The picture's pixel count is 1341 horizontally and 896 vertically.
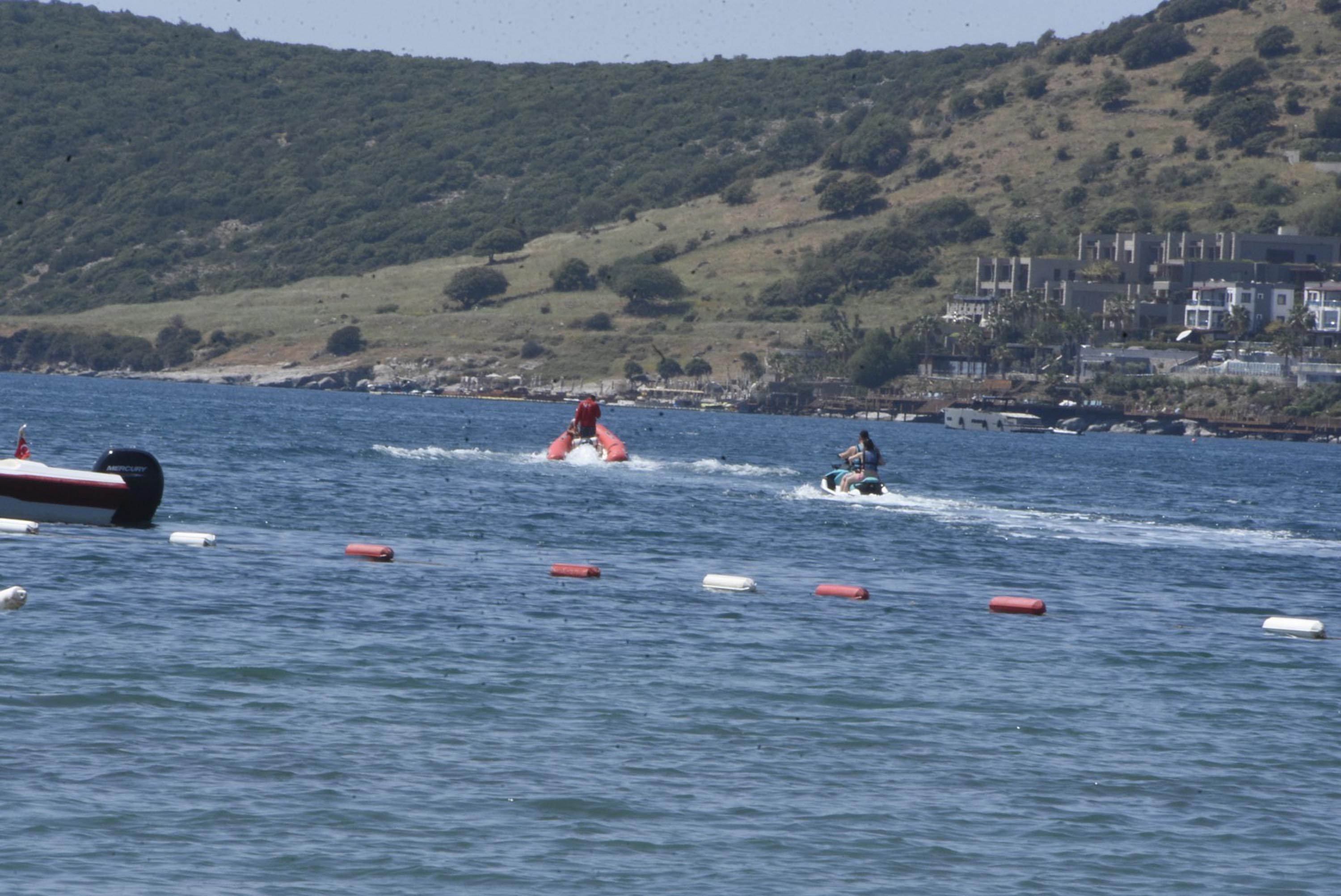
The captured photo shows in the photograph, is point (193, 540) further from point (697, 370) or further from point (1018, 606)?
point (697, 370)

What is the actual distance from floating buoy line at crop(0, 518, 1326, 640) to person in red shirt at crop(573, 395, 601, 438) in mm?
26156

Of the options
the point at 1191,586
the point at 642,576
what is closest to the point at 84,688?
the point at 642,576

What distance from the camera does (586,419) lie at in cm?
5788

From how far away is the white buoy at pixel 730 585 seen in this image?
2619 cm

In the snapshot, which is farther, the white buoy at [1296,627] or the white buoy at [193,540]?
the white buoy at [193,540]

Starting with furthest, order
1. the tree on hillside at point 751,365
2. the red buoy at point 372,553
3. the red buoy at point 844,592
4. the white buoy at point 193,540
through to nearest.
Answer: the tree on hillside at point 751,365 → the white buoy at point 193,540 → the red buoy at point 372,553 → the red buoy at point 844,592

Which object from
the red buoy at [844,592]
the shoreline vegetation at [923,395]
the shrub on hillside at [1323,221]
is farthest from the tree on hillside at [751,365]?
the red buoy at [844,592]

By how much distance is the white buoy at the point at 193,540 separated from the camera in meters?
28.6

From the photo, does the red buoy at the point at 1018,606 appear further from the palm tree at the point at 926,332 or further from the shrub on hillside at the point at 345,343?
the shrub on hillside at the point at 345,343

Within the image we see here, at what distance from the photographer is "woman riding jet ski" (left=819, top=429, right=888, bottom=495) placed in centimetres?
4362

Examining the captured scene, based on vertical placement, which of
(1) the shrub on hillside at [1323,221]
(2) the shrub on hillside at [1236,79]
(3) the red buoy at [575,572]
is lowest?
(3) the red buoy at [575,572]

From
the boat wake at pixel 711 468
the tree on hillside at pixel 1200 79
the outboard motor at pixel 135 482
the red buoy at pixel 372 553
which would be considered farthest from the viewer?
the tree on hillside at pixel 1200 79

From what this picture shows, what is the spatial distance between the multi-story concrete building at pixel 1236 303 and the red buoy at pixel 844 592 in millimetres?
141784

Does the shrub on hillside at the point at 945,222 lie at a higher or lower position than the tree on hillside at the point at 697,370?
higher
